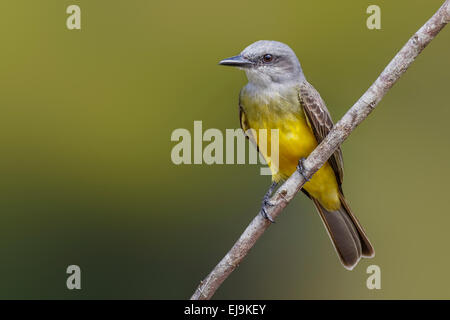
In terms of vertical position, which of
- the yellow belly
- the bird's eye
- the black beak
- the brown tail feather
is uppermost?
the bird's eye

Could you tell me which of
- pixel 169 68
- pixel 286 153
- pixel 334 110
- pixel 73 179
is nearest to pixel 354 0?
pixel 334 110

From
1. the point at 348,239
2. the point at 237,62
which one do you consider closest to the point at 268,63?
the point at 237,62

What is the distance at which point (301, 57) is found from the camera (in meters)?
7.38

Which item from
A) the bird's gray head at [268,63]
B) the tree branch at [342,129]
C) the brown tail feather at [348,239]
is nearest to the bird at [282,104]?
the bird's gray head at [268,63]

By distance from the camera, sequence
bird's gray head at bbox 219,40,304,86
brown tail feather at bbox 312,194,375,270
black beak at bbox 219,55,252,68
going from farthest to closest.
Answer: brown tail feather at bbox 312,194,375,270
bird's gray head at bbox 219,40,304,86
black beak at bbox 219,55,252,68

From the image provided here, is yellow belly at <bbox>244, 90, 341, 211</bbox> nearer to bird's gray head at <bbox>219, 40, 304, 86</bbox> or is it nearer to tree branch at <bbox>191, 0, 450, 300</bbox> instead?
bird's gray head at <bbox>219, 40, 304, 86</bbox>

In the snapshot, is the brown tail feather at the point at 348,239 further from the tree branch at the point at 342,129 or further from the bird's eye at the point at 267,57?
the tree branch at the point at 342,129

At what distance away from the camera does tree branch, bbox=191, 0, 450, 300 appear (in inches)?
156

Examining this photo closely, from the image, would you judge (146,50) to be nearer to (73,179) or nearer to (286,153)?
(73,179)

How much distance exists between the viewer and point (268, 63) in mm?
5457

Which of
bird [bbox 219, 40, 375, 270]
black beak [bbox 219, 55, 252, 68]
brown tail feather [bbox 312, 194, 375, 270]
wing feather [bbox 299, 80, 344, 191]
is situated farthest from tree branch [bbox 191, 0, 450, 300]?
brown tail feather [bbox 312, 194, 375, 270]

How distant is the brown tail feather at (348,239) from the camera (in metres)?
5.85

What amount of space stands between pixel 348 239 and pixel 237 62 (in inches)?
72.8

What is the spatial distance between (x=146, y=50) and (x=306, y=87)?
7.92ft
